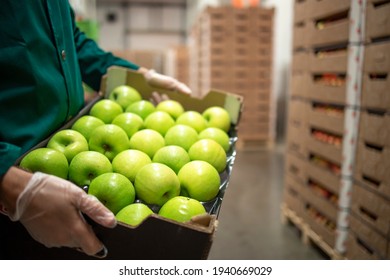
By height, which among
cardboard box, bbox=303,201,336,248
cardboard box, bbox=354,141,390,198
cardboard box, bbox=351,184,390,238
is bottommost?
cardboard box, bbox=303,201,336,248

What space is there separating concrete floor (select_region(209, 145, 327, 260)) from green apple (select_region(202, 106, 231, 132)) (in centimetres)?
142

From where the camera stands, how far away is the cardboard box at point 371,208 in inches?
77.4

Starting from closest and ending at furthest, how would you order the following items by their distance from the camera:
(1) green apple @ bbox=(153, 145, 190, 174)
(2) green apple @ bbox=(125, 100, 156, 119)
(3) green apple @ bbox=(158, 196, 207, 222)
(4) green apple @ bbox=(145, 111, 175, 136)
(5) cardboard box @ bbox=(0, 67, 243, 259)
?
(5) cardboard box @ bbox=(0, 67, 243, 259), (3) green apple @ bbox=(158, 196, 207, 222), (1) green apple @ bbox=(153, 145, 190, 174), (4) green apple @ bbox=(145, 111, 175, 136), (2) green apple @ bbox=(125, 100, 156, 119)

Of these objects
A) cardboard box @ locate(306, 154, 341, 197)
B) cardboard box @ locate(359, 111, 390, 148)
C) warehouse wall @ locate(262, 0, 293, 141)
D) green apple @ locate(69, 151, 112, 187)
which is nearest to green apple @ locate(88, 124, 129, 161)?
green apple @ locate(69, 151, 112, 187)

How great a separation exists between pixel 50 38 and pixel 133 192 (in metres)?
0.58

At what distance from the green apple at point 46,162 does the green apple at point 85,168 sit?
1.0 inches

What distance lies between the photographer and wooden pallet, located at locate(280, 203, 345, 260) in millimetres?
2480

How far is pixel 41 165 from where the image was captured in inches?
39.0

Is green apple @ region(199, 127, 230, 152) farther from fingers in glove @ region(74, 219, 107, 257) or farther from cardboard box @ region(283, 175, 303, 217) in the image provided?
cardboard box @ region(283, 175, 303, 217)

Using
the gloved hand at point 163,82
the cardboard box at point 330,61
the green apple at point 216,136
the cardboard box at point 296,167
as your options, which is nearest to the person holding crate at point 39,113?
the gloved hand at point 163,82

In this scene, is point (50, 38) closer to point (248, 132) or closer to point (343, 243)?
point (343, 243)

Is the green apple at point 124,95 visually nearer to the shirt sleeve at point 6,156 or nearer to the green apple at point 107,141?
the green apple at point 107,141

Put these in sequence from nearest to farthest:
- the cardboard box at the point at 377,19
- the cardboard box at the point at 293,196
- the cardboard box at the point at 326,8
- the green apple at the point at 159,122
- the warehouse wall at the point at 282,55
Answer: the green apple at the point at 159,122
the cardboard box at the point at 377,19
the cardboard box at the point at 326,8
the cardboard box at the point at 293,196
the warehouse wall at the point at 282,55

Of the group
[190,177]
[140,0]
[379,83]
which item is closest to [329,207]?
[379,83]
